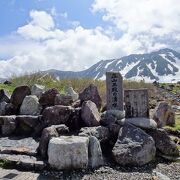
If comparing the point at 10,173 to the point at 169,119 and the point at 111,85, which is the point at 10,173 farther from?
the point at 169,119

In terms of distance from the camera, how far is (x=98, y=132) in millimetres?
11156

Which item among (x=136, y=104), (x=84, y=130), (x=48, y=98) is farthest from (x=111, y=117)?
(x=48, y=98)

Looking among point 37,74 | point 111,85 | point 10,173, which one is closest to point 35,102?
point 111,85

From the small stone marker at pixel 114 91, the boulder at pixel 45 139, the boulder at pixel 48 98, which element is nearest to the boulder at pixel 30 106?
the boulder at pixel 48 98

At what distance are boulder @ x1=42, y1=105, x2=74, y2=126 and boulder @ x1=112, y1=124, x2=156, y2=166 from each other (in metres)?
2.28

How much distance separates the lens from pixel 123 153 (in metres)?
10.3

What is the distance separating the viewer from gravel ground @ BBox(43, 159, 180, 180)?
31.3 feet

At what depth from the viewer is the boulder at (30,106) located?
1381 cm

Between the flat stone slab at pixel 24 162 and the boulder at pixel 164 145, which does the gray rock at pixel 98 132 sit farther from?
the flat stone slab at pixel 24 162

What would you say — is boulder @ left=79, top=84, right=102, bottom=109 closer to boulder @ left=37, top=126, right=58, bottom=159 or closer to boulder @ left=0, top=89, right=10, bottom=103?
boulder @ left=0, top=89, right=10, bottom=103

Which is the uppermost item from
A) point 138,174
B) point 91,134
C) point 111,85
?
point 111,85

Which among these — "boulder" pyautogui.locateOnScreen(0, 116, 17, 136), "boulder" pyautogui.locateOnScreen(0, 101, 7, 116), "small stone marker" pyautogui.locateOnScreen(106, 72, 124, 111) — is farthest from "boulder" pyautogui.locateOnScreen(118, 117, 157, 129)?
"boulder" pyautogui.locateOnScreen(0, 101, 7, 116)

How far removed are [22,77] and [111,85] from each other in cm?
1214

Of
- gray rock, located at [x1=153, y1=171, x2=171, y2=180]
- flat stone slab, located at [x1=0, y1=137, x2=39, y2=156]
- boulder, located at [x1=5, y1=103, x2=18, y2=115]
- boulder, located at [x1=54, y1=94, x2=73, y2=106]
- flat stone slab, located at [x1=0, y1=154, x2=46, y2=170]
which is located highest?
boulder, located at [x1=54, y1=94, x2=73, y2=106]
